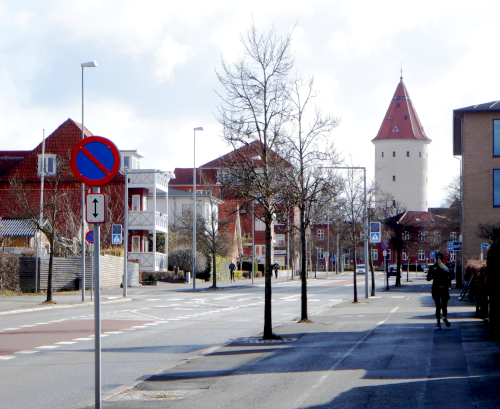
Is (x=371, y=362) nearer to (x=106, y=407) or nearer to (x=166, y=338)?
(x=106, y=407)

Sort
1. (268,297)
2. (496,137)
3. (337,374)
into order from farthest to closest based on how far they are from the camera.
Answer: (496,137)
(268,297)
(337,374)

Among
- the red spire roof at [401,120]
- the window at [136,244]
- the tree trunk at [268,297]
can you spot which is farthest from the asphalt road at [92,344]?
the red spire roof at [401,120]

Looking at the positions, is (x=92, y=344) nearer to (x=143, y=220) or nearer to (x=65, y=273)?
(x=65, y=273)

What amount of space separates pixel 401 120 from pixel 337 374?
387 feet

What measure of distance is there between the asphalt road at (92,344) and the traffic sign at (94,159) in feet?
8.89

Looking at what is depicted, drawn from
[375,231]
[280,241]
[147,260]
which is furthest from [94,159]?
[280,241]

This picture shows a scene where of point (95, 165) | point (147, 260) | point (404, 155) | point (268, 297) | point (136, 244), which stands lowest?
point (147, 260)

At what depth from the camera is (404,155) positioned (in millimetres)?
123188

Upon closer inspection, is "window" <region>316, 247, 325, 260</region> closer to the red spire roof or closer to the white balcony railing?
the red spire roof

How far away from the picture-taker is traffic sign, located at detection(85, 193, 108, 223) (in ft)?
23.9

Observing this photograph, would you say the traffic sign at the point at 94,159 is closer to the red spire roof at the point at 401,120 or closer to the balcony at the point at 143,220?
the balcony at the point at 143,220

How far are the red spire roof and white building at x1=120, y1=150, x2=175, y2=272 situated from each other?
71276 mm

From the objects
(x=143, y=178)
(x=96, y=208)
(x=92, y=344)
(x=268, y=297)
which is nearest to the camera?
(x=96, y=208)

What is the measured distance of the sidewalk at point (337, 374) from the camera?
7.86 meters
